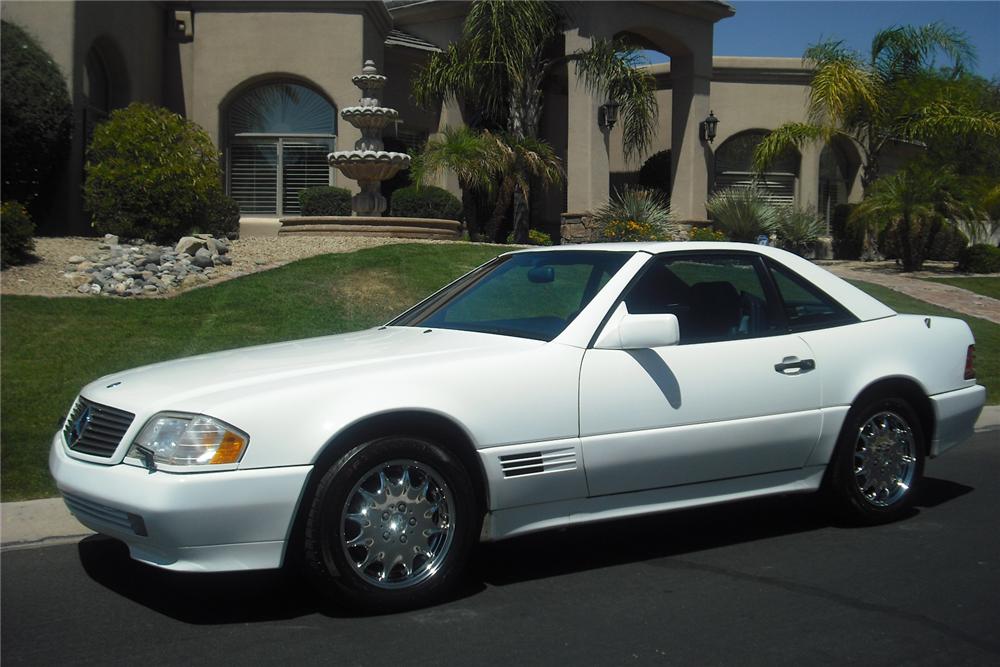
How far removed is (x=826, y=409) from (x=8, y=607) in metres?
4.19

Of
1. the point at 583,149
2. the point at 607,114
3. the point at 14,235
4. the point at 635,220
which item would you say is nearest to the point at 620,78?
the point at 607,114

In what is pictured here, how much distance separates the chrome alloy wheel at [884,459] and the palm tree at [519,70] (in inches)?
570

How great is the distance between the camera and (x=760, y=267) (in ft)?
19.9

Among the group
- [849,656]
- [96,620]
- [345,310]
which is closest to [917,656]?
[849,656]

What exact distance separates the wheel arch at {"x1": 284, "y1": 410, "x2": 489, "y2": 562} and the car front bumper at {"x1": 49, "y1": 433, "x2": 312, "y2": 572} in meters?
0.07

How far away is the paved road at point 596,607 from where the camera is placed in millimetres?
4156

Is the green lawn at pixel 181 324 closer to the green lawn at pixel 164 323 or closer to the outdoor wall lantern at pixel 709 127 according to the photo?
the green lawn at pixel 164 323

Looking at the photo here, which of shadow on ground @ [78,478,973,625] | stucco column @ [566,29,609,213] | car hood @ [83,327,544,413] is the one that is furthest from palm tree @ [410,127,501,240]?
car hood @ [83,327,544,413]

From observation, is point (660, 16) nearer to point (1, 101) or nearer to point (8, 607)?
point (1, 101)

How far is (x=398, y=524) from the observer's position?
459 cm

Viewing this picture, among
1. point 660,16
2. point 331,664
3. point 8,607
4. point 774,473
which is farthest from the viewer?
point 660,16

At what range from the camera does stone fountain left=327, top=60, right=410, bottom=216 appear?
18297mm

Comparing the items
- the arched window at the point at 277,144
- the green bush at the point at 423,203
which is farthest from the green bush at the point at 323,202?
the arched window at the point at 277,144

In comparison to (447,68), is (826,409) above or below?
below
